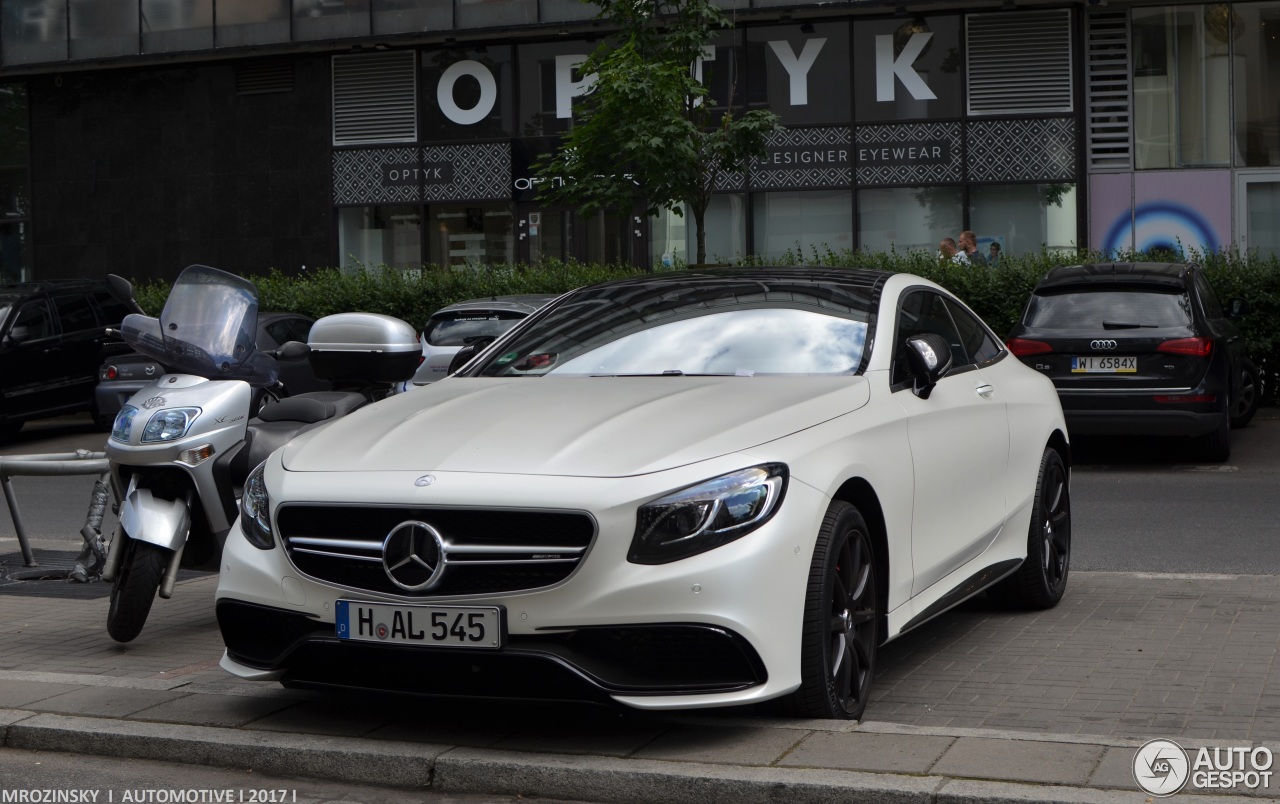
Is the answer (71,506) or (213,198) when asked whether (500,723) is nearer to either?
(71,506)

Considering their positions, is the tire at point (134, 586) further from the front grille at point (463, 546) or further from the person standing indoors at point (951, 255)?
the person standing indoors at point (951, 255)

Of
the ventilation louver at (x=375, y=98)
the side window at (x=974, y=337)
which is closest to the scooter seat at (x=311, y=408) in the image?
the side window at (x=974, y=337)

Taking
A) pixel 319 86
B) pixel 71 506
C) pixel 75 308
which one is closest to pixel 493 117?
pixel 319 86

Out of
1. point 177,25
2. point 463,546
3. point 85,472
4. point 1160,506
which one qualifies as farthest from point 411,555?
point 177,25

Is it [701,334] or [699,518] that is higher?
[701,334]

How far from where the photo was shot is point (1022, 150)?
75.0ft

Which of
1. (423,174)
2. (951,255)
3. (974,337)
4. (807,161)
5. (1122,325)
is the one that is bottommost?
(1122,325)

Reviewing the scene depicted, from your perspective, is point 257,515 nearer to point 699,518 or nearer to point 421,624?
point 421,624

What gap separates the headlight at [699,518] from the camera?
173 inches

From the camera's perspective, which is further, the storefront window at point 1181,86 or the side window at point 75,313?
the storefront window at point 1181,86

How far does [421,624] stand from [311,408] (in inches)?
100.0

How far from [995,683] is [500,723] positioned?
1.82 metres

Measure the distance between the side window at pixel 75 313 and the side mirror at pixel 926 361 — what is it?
50.4 ft

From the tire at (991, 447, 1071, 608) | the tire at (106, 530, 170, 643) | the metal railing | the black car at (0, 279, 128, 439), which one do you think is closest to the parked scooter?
the tire at (106, 530, 170, 643)
